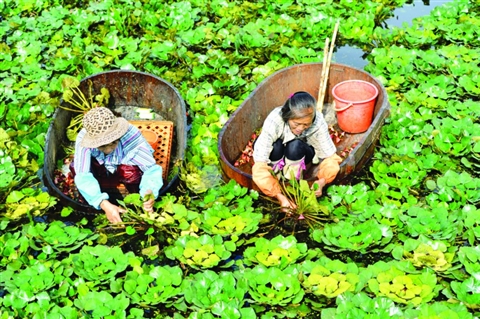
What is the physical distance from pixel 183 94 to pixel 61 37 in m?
1.98

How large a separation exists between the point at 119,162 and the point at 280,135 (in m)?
1.16

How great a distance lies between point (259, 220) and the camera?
4.23m

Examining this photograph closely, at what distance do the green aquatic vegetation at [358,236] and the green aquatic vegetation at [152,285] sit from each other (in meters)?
1.02

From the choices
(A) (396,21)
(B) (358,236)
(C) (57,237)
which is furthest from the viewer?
(A) (396,21)

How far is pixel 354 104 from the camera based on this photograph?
5117 mm

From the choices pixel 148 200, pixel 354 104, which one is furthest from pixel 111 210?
pixel 354 104

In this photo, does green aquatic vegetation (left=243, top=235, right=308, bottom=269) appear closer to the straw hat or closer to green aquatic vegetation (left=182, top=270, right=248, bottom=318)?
green aquatic vegetation (left=182, top=270, right=248, bottom=318)

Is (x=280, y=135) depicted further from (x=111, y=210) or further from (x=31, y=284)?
(x=31, y=284)

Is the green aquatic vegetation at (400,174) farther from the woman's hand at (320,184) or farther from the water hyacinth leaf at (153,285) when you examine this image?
the water hyacinth leaf at (153,285)

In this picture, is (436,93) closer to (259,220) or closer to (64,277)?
(259,220)

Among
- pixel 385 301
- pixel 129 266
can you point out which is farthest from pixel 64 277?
pixel 385 301

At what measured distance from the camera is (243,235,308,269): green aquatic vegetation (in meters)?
3.84

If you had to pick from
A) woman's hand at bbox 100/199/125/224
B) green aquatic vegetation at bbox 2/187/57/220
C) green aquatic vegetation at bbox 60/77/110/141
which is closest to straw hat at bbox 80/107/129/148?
woman's hand at bbox 100/199/125/224

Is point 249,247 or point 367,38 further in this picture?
point 367,38
